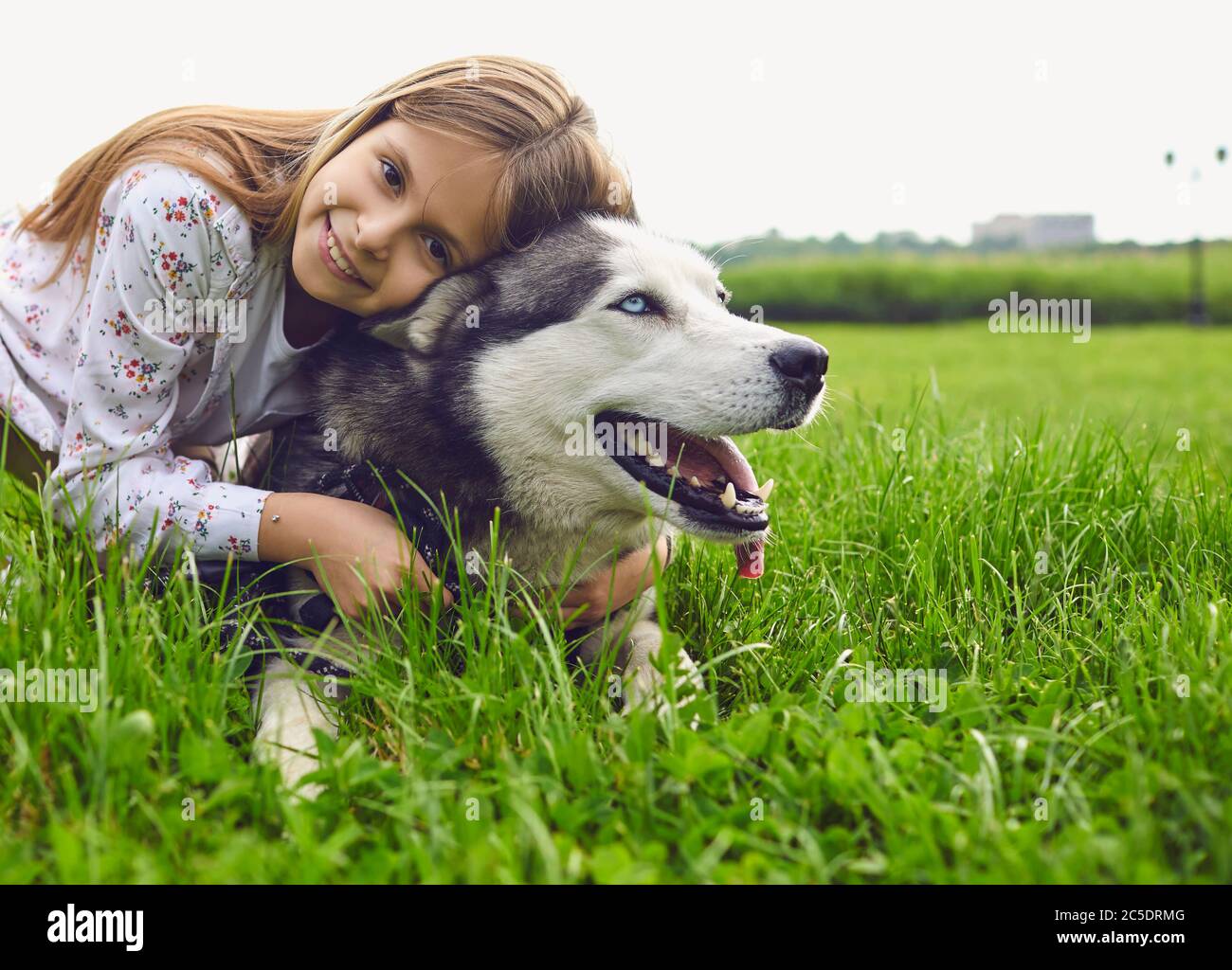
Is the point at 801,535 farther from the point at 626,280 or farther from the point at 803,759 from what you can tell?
the point at 803,759

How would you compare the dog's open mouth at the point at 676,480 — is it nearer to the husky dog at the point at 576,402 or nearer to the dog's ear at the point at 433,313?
the husky dog at the point at 576,402

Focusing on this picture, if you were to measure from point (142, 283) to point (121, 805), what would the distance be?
1385 millimetres

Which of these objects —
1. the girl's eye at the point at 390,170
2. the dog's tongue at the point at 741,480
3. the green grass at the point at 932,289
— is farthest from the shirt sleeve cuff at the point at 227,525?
the green grass at the point at 932,289

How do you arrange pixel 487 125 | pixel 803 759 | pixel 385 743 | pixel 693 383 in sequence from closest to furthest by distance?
pixel 803 759
pixel 385 743
pixel 693 383
pixel 487 125

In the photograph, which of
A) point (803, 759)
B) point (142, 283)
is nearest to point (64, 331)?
point (142, 283)

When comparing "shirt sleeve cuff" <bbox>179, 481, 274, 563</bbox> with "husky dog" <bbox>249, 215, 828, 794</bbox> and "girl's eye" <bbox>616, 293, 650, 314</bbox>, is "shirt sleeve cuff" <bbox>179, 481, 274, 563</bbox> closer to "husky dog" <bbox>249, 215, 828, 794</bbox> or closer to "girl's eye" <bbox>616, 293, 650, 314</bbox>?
"husky dog" <bbox>249, 215, 828, 794</bbox>

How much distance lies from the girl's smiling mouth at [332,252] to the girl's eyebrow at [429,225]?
216 mm

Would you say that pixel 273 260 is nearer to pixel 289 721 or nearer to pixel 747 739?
pixel 289 721

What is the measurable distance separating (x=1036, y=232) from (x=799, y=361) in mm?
27531

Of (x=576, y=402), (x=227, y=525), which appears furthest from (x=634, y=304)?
(x=227, y=525)

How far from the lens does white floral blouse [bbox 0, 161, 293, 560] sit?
242 cm

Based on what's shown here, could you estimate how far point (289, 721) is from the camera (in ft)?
6.86

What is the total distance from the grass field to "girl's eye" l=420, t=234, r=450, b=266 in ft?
3.18

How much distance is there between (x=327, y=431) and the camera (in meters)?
2.59
